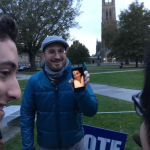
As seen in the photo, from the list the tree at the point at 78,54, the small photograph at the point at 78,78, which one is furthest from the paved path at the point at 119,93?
the tree at the point at 78,54

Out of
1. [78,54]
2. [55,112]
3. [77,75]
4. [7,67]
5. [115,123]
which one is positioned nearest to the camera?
[7,67]

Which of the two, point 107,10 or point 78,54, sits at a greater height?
point 107,10

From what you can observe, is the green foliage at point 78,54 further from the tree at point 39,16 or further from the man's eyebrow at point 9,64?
the man's eyebrow at point 9,64

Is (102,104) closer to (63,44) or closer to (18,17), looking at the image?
(63,44)

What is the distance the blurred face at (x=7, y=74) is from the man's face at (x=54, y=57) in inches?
41.0

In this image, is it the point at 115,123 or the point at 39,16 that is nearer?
the point at 115,123

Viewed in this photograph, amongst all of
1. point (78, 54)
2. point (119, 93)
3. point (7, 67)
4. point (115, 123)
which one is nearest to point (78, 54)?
point (78, 54)

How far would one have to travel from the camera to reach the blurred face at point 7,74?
97 cm

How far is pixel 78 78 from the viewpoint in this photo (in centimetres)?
178

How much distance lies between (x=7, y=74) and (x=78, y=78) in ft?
2.89

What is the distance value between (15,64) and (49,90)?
1.00 metres

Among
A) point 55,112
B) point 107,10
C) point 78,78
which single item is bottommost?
point 55,112

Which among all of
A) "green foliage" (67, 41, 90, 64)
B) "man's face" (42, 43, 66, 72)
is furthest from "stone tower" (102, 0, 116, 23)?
"man's face" (42, 43, 66, 72)

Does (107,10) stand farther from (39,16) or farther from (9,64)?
(9,64)
